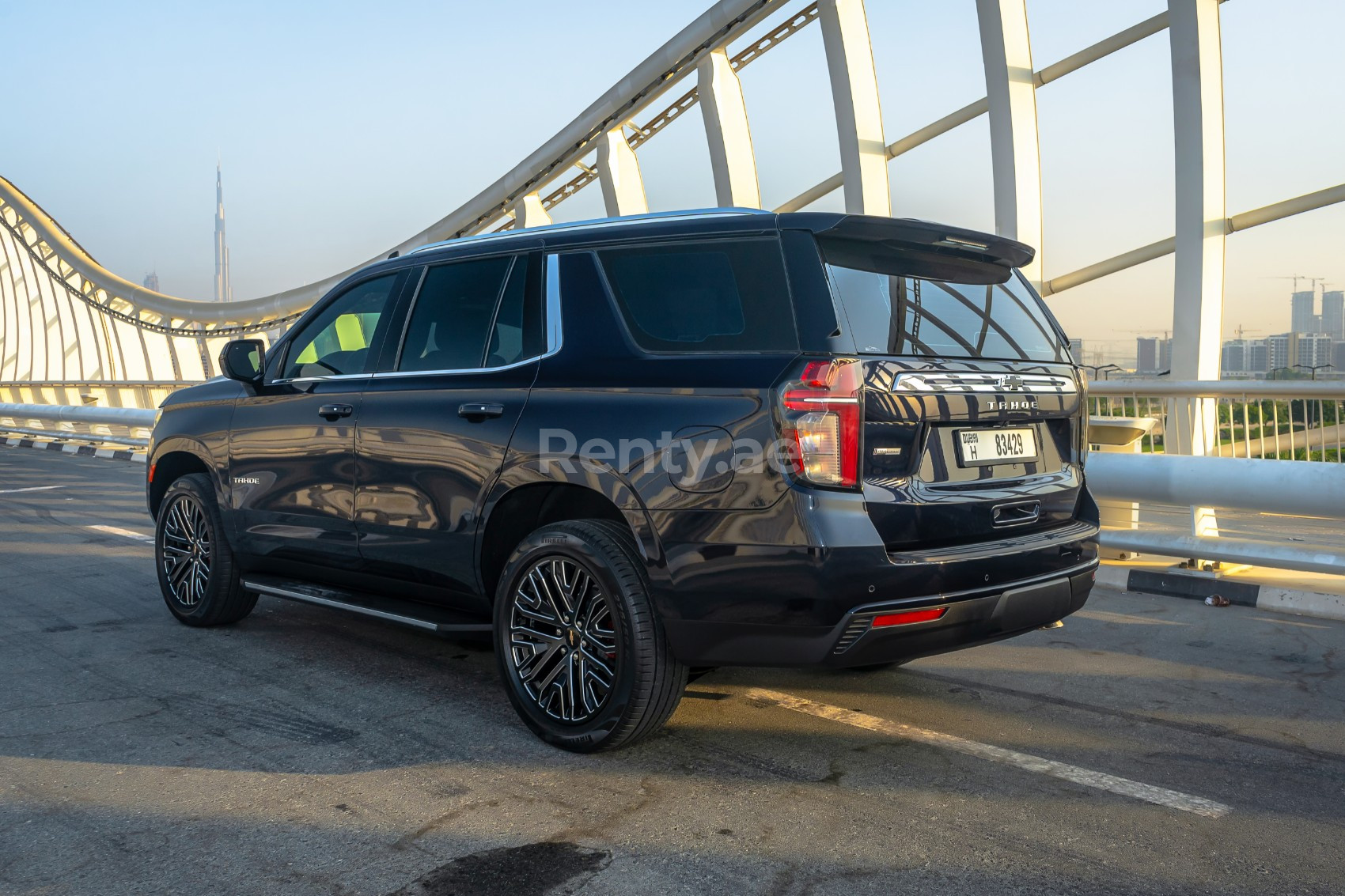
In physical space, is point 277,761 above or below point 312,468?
below

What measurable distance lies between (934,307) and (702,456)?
0.93 m

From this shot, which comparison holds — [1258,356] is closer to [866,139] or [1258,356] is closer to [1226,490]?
[1226,490]

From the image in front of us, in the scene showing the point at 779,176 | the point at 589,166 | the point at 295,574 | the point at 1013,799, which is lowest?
the point at 1013,799

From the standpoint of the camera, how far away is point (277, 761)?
3.55 meters

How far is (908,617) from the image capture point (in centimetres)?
326

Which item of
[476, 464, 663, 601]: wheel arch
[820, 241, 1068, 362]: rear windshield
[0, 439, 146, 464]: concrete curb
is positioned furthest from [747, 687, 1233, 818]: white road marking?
[0, 439, 146, 464]: concrete curb

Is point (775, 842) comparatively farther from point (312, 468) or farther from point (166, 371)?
point (166, 371)

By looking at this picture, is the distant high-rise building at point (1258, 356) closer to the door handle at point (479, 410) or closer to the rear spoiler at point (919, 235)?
the rear spoiler at point (919, 235)

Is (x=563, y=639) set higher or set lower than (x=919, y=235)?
lower

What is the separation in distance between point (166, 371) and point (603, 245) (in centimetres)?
3662

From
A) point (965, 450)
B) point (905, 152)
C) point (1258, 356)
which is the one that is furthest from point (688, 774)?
point (905, 152)

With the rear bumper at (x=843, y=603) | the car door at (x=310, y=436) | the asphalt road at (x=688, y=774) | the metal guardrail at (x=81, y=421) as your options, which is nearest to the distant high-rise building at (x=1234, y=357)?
the asphalt road at (x=688, y=774)

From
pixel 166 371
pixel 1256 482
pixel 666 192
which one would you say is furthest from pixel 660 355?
pixel 166 371

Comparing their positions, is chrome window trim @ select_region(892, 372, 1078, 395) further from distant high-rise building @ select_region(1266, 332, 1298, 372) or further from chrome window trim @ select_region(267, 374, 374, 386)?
distant high-rise building @ select_region(1266, 332, 1298, 372)
